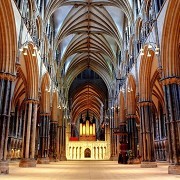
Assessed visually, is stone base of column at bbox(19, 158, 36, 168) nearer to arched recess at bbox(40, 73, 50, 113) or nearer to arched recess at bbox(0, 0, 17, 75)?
arched recess at bbox(0, 0, 17, 75)

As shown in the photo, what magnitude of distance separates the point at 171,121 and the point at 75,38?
22.6 meters

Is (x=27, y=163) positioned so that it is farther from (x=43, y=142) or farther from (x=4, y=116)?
(x=43, y=142)

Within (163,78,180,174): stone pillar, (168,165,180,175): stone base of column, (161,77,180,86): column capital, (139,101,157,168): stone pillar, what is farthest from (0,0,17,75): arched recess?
(139,101,157,168): stone pillar

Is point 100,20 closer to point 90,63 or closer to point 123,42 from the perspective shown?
point 123,42

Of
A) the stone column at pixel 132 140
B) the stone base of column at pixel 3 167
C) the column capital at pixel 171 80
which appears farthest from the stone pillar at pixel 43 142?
the column capital at pixel 171 80

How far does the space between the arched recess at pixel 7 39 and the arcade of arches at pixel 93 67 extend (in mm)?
53

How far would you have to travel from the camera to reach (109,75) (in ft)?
128

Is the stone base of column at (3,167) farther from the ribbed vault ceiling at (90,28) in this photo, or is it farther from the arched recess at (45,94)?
the ribbed vault ceiling at (90,28)

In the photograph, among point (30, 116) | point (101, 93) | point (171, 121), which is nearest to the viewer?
point (171, 121)

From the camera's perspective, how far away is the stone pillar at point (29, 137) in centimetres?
1750

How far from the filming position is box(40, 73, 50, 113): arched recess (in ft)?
77.3

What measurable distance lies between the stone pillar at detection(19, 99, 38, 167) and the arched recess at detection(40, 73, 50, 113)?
433 cm

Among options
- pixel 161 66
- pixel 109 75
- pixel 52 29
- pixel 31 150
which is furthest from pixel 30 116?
pixel 109 75

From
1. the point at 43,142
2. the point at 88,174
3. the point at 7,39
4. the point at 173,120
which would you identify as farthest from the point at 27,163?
the point at 173,120
